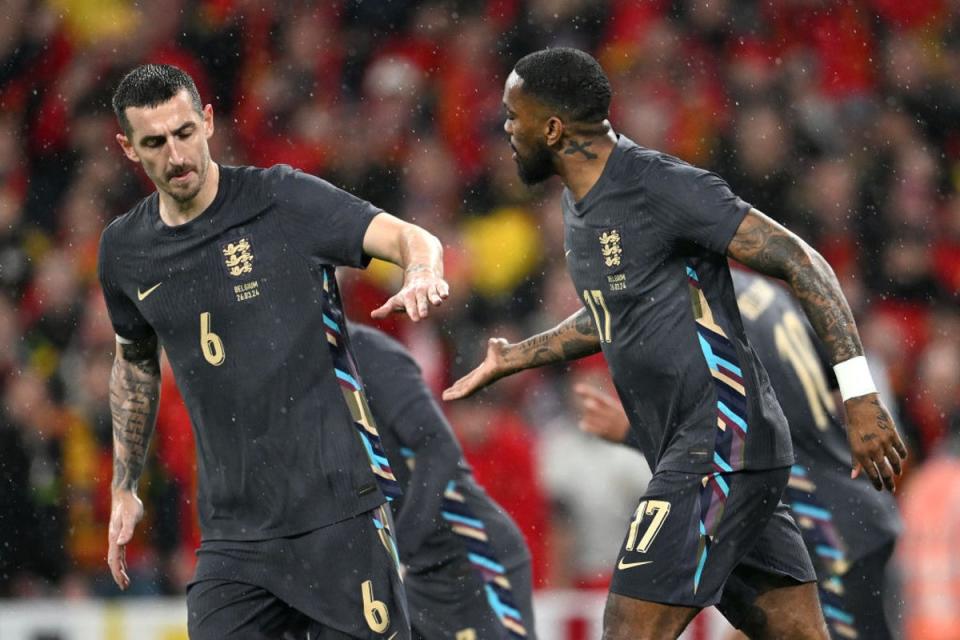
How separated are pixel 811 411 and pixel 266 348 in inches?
91.2

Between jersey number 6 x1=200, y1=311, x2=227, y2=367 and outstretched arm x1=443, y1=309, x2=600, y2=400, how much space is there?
929 mm

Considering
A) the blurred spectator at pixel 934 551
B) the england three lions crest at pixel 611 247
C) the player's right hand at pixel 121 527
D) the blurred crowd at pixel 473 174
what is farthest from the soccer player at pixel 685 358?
the blurred crowd at pixel 473 174

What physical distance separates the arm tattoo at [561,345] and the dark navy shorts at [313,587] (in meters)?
0.97

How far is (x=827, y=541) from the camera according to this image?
21.2ft

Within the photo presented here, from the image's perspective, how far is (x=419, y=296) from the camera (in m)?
4.34

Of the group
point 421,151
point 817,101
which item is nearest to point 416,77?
point 421,151

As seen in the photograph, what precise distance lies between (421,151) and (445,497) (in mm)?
5288

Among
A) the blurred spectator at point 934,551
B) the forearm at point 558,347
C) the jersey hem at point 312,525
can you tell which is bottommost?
the blurred spectator at point 934,551

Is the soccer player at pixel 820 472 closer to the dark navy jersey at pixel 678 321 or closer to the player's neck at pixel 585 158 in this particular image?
the dark navy jersey at pixel 678 321

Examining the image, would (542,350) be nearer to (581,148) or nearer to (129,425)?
(581,148)

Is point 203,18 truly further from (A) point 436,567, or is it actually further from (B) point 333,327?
(B) point 333,327

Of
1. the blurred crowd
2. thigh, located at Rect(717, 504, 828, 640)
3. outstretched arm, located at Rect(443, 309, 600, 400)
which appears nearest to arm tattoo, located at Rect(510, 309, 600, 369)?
outstretched arm, located at Rect(443, 309, 600, 400)

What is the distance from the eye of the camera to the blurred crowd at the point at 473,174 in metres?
9.30

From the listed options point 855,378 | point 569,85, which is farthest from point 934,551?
point 569,85
